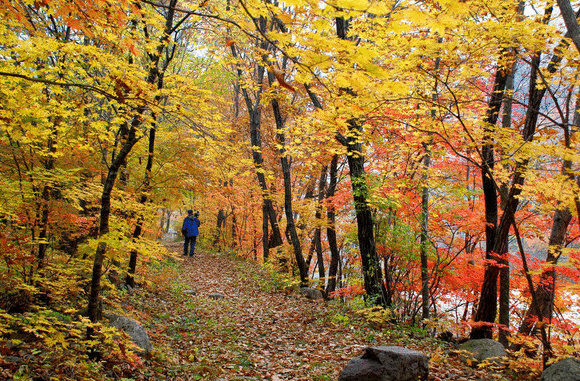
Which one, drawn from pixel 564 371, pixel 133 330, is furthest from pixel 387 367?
pixel 133 330

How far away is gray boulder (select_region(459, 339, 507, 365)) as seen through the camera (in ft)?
16.9

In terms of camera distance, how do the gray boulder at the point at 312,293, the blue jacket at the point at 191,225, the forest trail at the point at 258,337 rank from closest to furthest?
the forest trail at the point at 258,337 → the gray boulder at the point at 312,293 → the blue jacket at the point at 191,225

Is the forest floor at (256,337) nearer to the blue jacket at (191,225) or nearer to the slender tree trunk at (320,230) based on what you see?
the slender tree trunk at (320,230)

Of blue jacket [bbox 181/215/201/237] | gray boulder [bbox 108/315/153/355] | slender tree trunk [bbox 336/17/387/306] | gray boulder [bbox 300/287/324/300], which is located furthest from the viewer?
blue jacket [bbox 181/215/201/237]

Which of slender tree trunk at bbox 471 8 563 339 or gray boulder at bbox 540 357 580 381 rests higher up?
slender tree trunk at bbox 471 8 563 339

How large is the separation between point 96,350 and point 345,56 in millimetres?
3988

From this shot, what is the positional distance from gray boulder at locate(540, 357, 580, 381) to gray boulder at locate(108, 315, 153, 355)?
16.0 feet

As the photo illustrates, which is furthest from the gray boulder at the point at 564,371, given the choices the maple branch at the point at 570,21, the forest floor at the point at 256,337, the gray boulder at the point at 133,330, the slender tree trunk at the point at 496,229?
the gray boulder at the point at 133,330

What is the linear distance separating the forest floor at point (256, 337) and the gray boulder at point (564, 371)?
2.95 feet

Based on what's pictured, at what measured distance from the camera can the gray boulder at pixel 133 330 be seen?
177 inches

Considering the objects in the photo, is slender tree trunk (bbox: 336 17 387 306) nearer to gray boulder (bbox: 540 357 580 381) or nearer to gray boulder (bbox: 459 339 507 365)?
gray boulder (bbox: 459 339 507 365)

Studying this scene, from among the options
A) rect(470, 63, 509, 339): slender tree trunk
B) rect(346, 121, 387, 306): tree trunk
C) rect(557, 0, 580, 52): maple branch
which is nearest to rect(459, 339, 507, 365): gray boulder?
rect(470, 63, 509, 339): slender tree trunk

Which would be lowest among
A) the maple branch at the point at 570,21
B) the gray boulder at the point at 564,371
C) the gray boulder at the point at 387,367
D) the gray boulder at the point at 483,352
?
the gray boulder at the point at 483,352

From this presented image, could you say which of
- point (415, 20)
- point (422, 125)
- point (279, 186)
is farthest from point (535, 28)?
point (279, 186)
